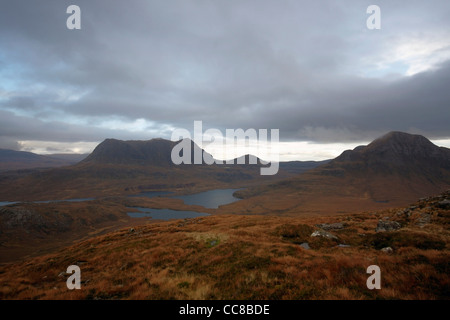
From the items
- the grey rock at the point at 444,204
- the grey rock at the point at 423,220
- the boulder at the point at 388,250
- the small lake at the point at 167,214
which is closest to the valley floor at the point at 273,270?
the boulder at the point at 388,250

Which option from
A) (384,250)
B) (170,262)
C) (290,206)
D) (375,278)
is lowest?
(290,206)

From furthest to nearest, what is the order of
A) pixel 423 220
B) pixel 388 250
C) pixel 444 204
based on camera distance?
1. pixel 444 204
2. pixel 423 220
3. pixel 388 250

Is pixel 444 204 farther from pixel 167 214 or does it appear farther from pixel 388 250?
pixel 167 214

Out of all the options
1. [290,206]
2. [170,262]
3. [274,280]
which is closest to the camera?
[274,280]

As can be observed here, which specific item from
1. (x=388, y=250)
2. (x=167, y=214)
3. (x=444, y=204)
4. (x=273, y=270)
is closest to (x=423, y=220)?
(x=444, y=204)

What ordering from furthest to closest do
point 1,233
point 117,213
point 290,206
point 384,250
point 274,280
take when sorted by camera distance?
point 290,206 → point 117,213 → point 1,233 → point 384,250 → point 274,280

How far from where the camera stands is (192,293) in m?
9.03

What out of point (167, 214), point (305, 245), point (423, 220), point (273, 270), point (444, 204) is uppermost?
point (444, 204)

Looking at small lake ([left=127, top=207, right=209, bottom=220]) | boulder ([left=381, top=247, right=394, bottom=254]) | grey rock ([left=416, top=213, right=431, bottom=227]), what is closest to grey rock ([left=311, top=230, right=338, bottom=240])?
boulder ([left=381, top=247, right=394, bottom=254])

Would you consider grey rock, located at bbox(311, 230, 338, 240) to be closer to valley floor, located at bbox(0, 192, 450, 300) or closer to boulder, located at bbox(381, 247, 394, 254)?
valley floor, located at bbox(0, 192, 450, 300)

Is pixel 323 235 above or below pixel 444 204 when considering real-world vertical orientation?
below
